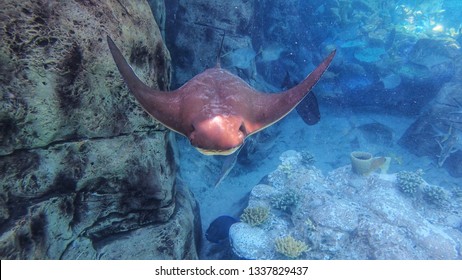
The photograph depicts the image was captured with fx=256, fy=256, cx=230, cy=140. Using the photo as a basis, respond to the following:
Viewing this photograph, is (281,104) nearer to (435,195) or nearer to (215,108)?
(215,108)

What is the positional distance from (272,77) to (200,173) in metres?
6.54

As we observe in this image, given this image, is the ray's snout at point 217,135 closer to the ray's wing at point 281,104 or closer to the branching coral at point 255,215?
the ray's wing at point 281,104

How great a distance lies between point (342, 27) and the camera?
13508 mm

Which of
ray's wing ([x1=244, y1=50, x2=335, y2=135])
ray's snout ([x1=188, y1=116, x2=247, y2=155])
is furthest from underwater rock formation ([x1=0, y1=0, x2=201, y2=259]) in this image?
ray's wing ([x1=244, y1=50, x2=335, y2=135])

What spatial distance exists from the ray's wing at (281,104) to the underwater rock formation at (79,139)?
5.72ft

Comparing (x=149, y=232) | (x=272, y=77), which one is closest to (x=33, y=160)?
(x=149, y=232)

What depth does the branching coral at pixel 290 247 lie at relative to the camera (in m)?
5.81

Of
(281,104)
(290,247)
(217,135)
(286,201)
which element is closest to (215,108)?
(217,135)

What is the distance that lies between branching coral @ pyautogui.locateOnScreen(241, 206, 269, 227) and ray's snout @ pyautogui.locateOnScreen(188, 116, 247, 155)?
4601mm

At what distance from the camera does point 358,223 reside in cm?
638

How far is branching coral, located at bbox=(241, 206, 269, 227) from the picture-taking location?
6.40 meters

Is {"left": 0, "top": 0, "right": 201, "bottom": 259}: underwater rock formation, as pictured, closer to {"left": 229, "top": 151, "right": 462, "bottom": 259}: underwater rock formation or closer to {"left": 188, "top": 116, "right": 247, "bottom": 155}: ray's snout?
{"left": 188, "top": 116, "right": 247, "bottom": 155}: ray's snout

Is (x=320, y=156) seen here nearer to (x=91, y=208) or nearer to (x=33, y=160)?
(x=91, y=208)

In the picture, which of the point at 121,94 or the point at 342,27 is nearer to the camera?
the point at 121,94
